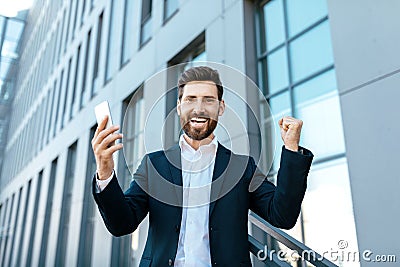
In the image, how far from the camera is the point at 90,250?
10.8 m

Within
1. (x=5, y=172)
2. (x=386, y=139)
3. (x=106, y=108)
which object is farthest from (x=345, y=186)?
(x=5, y=172)

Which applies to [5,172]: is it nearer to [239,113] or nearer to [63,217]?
[63,217]

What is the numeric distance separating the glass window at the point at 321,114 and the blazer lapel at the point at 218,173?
354cm

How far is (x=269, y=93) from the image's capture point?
5.88 m

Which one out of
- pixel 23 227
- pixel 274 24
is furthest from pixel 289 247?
pixel 23 227

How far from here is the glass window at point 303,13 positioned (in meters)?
5.26

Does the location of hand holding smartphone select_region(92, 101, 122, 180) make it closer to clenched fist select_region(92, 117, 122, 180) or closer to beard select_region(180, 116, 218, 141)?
clenched fist select_region(92, 117, 122, 180)

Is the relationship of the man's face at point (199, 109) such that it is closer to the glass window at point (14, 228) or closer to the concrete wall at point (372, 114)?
the concrete wall at point (372, 114)

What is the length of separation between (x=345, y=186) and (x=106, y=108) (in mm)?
3916

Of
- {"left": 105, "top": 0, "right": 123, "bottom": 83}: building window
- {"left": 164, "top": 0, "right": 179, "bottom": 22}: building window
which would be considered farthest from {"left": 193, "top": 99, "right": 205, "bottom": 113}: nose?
{"left": 105, "top": 0, "right": 123, "bottom": 83}: building window

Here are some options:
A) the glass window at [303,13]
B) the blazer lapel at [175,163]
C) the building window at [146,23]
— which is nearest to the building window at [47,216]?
the building window at [146,23]

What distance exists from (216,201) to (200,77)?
45 centimetres

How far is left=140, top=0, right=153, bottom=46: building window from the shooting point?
30.7 ft

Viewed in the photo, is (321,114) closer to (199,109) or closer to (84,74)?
(199,109)
